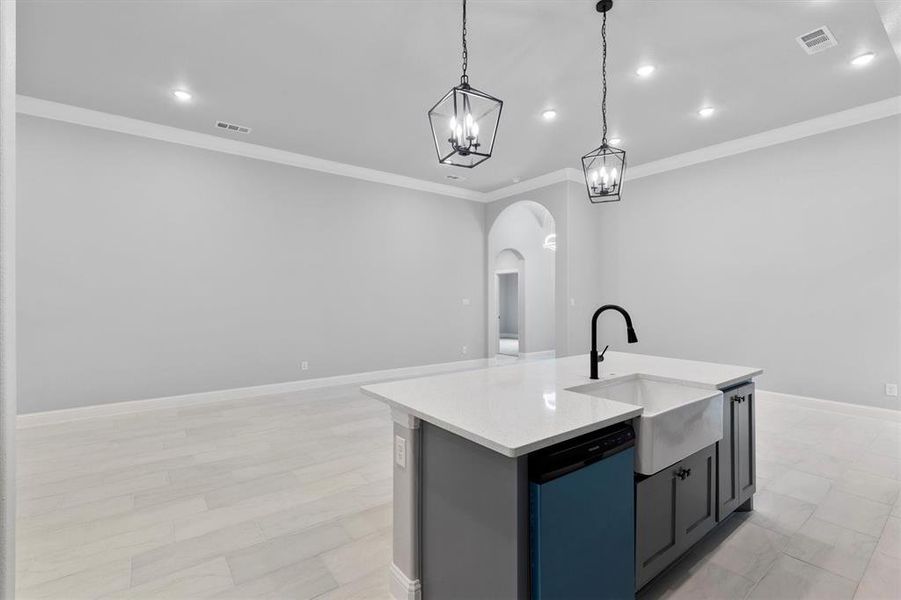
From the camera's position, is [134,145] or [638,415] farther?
[134,145]

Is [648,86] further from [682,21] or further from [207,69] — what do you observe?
[207,69]

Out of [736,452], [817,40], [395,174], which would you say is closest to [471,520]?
[736,452]

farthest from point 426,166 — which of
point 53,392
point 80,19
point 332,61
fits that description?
point 53,392

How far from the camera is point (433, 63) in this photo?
374cm

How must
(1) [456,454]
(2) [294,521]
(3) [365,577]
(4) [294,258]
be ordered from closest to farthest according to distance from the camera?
(1) [456,454]
(3) [365,577]
(2) [294,521]
(4) [294,258]

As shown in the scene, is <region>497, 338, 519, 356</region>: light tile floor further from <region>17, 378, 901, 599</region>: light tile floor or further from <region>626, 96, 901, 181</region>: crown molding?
<region>17, 378, 901, 599</region>: light tile floor

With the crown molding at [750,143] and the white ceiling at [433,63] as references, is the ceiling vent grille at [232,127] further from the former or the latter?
the crown molding at [750,143]

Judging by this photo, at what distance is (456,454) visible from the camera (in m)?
1.63

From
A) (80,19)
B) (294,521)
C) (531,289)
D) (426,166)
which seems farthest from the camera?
(531,289)

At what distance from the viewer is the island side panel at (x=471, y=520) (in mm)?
1398

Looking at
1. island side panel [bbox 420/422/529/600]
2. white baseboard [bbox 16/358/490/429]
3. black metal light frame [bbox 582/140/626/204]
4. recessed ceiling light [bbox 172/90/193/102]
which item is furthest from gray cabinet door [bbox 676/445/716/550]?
recessed ceiling light [bbox 172/90/193/102]

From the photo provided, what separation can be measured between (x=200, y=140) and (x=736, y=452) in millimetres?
6137

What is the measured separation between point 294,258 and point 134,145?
2140mm

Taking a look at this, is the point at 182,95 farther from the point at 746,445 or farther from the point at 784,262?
the point at 784,262
